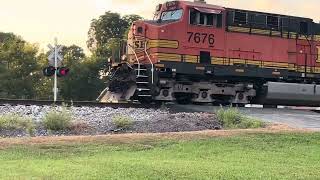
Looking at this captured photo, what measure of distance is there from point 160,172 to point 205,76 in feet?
42.5

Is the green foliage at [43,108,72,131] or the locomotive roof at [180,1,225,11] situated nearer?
the green foliage at [43,108,72,131]

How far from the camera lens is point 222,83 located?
20875 mm

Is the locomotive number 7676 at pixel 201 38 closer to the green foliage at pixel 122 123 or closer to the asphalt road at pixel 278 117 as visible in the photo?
the asphalt road at pixel 278 117

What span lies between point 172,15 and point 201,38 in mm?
1444

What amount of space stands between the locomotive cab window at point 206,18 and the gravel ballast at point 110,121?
16.7 ft

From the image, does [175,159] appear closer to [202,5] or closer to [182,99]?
[182,99]

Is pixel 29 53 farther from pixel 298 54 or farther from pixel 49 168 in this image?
pixel 49 168

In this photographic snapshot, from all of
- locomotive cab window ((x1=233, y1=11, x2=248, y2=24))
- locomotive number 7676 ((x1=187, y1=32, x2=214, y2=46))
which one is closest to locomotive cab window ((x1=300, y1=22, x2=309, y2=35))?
locomotive cab window ((x1=233, y1=11, x2=248, y2=24))

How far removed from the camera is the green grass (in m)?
7.82

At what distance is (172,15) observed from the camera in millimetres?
20719

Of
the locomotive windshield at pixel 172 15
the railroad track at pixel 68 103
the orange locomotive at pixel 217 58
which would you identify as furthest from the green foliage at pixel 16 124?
the locomotive windshield at pixel 172 15

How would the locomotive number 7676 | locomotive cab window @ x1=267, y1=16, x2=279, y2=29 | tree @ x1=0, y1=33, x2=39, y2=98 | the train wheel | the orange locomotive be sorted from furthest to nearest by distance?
tree @ x1=0, y1=33, x2=39, y2=98 < locomotive cab window @ x1=267, y1=16, x2=279, y2=29 < the train wheel < the locomotive number 7676 < the orange locomotive

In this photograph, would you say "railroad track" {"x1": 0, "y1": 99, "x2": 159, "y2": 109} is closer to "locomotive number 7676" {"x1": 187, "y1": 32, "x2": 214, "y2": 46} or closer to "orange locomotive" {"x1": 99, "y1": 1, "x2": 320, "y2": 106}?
"orange locomotive" {"x1": 99, "y1": 1, "x2": 320, "y2": 106}

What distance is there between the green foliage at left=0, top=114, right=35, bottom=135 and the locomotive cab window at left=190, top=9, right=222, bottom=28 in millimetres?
9388
